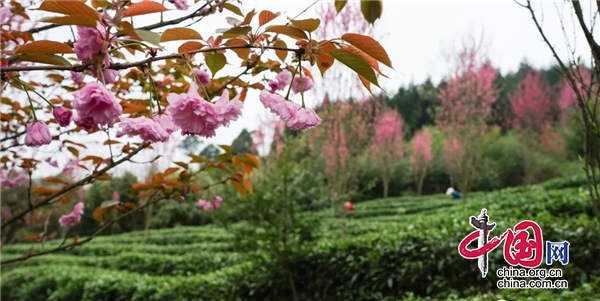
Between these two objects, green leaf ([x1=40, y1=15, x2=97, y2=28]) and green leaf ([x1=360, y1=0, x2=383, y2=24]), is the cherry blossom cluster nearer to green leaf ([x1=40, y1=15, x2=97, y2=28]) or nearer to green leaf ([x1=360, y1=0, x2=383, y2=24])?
green leaf ([x1=40, y1=15, x2=97, y2=28])

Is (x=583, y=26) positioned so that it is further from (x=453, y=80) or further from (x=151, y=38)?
(x=453, y=80)

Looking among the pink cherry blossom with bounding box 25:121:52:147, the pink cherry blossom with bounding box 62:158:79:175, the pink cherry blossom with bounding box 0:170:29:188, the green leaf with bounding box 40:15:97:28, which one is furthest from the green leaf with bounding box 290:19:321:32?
the pink cherry blossom with bounding box 0:170:29:188

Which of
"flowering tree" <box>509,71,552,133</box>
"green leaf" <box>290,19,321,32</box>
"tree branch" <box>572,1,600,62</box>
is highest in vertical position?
"flowering tree" <box>509,71,552,133</box>

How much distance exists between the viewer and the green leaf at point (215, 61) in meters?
0.68

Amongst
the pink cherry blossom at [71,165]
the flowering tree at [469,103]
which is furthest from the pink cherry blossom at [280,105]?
the flowering tree at [469,103]

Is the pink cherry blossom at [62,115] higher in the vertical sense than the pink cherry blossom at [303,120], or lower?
higher

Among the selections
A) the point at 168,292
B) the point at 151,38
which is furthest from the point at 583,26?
the point at 168,292

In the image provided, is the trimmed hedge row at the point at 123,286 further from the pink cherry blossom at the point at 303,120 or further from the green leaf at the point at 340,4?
the green leaf at the point at 340,4

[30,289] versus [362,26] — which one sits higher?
[362,26]

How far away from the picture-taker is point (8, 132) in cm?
168

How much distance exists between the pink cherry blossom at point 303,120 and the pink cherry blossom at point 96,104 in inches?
8.9

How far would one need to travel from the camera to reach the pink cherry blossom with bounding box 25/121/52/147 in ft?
2.35

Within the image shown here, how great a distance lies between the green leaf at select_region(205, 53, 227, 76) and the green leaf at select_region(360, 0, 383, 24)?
0.30 m

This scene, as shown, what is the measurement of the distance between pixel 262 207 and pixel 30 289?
359 cm
